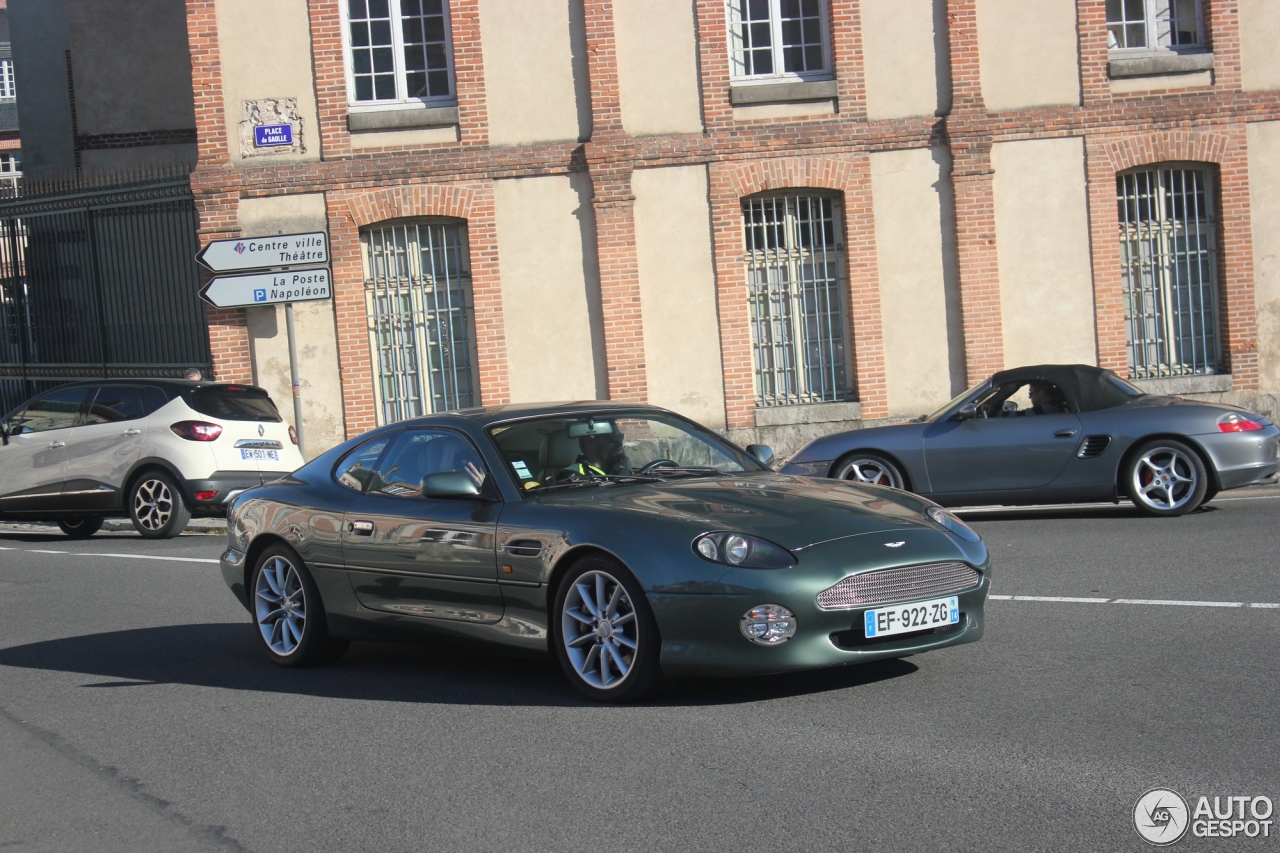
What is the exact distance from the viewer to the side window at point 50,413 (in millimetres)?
15516

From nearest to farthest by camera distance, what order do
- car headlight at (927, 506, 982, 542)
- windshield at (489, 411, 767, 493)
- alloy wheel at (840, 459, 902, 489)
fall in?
car headlight at (927, 506, 982, 542) < windshield at (489, 411, 767, 493) < alloy wheel at (840, 459, 902, 489)

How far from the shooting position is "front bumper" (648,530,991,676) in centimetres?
564

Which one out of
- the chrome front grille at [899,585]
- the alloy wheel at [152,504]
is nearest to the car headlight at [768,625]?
the chrome front grille at [899,585]

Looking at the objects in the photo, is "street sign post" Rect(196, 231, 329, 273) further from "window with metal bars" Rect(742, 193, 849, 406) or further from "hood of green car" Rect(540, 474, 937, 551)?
"hood of green car" Rect(540, 474, 937, 551)

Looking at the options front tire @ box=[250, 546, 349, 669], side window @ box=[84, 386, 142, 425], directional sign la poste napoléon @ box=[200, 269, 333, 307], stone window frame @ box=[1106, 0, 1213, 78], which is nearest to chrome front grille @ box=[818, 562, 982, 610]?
front tire @ box=[250, 546, 349, 669]

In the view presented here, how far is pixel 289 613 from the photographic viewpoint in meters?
7.63

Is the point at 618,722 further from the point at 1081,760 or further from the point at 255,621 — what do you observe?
the point at 255,621

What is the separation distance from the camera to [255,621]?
7.90m

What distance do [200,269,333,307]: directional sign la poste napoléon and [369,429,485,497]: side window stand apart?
35.2 ft

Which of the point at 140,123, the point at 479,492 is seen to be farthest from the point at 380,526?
the point at 140,123

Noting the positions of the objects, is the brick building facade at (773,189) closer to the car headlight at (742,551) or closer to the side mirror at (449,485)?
the side mirror at (449,485)

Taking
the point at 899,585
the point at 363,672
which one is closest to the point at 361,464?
the point at 363,672

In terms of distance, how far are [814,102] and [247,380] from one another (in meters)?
8.57

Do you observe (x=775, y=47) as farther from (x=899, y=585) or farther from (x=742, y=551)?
(x=742, y=551)
